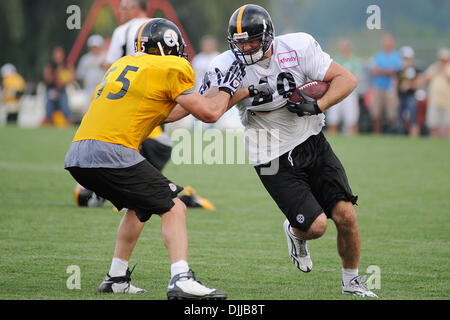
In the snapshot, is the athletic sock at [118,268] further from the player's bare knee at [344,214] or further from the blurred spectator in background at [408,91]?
the blurred spectator in background at [408,91]

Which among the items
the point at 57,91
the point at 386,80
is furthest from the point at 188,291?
the point at 57,91

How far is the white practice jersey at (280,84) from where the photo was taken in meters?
5.57

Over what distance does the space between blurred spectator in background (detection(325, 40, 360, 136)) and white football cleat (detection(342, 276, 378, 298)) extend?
13.9m

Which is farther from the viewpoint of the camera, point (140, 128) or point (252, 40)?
point (252, 40)

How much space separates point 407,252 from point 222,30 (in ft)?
87.7

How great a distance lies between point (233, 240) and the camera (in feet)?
24.3

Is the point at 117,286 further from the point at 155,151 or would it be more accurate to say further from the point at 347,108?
the point at 347,108

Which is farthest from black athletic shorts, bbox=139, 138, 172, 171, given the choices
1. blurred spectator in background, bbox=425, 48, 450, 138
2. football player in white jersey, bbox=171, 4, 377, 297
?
blurred spectator in background, bbox=425, 48, 450, 138

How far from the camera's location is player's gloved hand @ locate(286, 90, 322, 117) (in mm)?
5375

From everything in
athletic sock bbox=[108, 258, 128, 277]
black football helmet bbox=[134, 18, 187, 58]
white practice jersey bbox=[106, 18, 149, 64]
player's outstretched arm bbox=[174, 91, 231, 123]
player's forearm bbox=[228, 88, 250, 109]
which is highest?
white practice jersey bbox=[106, 18, 149, 64]

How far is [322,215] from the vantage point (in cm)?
545

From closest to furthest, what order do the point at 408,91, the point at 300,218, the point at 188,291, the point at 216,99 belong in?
A: the point at 188,291, the point at 216,99, the point at 300,218, the point at 408,91

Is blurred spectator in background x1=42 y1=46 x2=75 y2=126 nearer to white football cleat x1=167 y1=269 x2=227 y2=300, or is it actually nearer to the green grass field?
the green grass field

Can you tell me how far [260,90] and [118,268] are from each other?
150 cm
